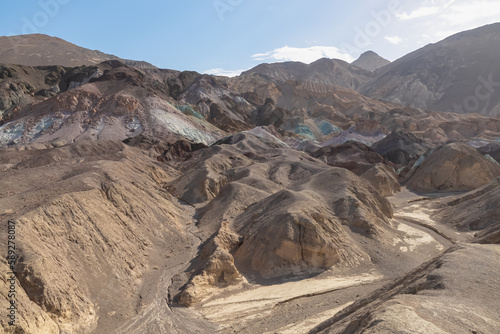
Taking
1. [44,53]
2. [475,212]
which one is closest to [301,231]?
[475,212]

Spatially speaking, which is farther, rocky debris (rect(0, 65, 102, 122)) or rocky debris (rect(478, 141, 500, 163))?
rocky debris (rect(0, 65, 102, 122))

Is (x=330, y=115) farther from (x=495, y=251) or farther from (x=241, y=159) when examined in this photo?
(x=495, y=251)

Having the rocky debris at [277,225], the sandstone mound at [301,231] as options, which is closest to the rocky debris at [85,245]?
the rocky debris at [277,225]

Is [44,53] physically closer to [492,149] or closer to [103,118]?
[103,118]

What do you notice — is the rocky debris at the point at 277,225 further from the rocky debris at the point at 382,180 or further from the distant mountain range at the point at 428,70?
the distant mountain range at the point at 428,70

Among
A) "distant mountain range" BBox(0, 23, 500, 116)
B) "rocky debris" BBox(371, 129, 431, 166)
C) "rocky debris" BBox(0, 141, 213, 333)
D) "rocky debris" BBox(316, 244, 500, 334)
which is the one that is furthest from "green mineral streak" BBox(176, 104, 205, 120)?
"distant mountain range" BBox(0, 23, 500, 116)

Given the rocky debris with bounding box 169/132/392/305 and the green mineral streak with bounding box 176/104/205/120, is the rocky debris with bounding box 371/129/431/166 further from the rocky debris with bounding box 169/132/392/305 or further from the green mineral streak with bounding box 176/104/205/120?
the rocky debris with bounding box 169/132/392/305

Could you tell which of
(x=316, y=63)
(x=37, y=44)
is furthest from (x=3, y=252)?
(x=316, y=63)
